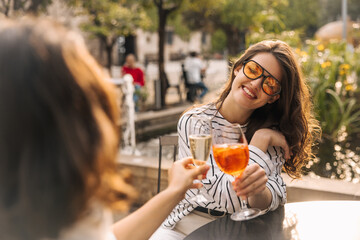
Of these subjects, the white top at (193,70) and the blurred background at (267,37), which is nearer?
the blurred background at (267,37)

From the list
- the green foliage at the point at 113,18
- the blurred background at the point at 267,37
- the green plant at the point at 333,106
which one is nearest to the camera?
the green plant at the point at 333,106

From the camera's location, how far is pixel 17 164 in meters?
0.77

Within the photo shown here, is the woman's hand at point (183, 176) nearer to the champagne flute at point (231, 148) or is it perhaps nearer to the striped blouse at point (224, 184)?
the champagne flute at point (231, 148)

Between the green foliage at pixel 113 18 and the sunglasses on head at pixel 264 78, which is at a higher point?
the green foliage at pixel 113 18

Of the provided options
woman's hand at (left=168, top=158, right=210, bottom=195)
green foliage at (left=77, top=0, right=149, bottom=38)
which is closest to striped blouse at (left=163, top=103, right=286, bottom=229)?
woman's hand at (left=168, top=158, right=210, bottom=195)

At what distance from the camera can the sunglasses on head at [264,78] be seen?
1.88m

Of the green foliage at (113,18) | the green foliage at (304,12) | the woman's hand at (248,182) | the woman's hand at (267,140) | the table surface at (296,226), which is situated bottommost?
the table surface at (296,226)

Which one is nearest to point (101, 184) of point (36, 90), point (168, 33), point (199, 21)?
point (36, 90)

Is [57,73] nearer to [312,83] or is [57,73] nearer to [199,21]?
[312,83]

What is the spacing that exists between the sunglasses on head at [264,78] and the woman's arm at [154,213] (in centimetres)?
84

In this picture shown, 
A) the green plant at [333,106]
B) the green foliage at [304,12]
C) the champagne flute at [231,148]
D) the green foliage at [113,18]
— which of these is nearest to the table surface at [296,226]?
the champagne flute at [231,148]

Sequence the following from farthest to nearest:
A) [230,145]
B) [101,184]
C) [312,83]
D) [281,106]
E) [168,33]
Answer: [168,33] < [312,83] < [281,106] < [230,145] < [101,184]

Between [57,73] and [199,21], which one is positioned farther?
[199,21]

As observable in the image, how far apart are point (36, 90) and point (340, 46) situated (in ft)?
25.0
